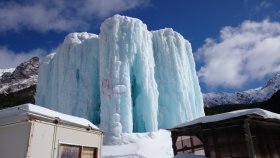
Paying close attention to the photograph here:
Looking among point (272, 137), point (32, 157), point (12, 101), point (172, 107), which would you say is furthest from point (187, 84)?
point (12, 101)

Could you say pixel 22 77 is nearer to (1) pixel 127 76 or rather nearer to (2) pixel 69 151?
(1) pixel 127 76

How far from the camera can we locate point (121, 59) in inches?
878

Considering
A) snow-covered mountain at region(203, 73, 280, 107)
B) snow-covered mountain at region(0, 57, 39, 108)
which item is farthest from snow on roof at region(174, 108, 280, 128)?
snow-covered mountain at region(0, 57, 39, 108)

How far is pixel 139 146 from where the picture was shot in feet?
55.0

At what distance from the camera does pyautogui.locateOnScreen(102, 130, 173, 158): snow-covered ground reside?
1580cm

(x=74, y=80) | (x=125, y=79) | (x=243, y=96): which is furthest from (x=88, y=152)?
(x=243, y=96)

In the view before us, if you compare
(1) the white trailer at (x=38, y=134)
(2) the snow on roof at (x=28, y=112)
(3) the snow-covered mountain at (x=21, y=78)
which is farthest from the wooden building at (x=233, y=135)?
(3) the snow-covered mountain at (x=21, y=78)

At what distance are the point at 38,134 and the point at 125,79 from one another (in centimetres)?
1427

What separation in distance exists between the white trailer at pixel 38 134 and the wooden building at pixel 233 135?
3.77m

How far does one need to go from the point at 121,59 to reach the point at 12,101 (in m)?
28.6

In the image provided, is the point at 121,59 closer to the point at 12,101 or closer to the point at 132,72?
the point at 132,72

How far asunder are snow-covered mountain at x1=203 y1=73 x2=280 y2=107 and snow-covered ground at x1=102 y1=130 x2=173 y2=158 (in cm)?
5180

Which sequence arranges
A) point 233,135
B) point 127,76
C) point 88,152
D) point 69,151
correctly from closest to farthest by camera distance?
1. point 69,151
2. point 88,152
3. point 233,135
4. point 127,76

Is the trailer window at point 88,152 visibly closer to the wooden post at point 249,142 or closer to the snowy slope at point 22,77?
the wooden post at point 249,142
